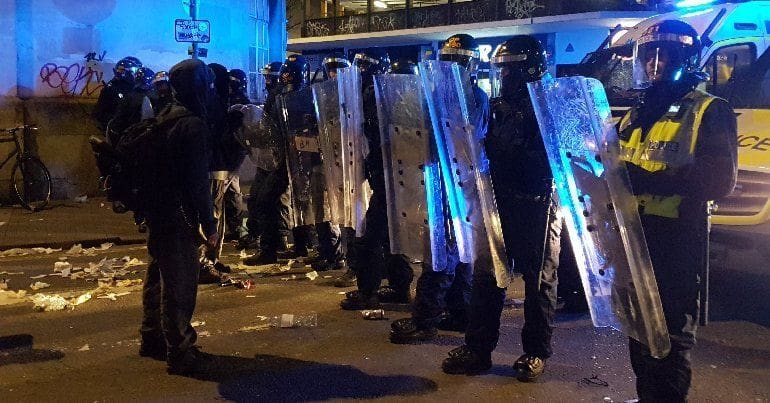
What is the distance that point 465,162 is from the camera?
426cm

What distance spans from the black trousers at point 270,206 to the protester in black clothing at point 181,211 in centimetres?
291

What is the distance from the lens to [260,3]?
51.0 feet

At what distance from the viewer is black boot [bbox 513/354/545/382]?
4.28 meters

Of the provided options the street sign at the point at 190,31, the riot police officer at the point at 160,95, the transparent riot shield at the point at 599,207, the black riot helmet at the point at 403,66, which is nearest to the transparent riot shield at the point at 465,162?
the transparent riot shield at the point at 599,207

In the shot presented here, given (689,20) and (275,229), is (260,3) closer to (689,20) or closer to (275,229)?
(275,229)

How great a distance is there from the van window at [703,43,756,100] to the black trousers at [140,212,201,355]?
16.6ft

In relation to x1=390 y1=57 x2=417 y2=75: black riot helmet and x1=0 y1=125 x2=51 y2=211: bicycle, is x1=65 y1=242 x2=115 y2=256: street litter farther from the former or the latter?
x1=390 y1=57 x2=417 y2=75: black riot helmet

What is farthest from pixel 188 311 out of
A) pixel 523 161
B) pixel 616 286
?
pixel 616 286

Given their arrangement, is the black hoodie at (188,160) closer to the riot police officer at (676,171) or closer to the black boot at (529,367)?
the black boot at (529,367)

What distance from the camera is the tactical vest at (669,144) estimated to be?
3.20 meters

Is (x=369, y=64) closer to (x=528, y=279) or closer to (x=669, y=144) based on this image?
(x=528, y=279)

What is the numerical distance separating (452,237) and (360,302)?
1.45m

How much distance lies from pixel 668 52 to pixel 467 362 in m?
2.18

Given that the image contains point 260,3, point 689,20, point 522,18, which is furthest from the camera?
point 522,18
